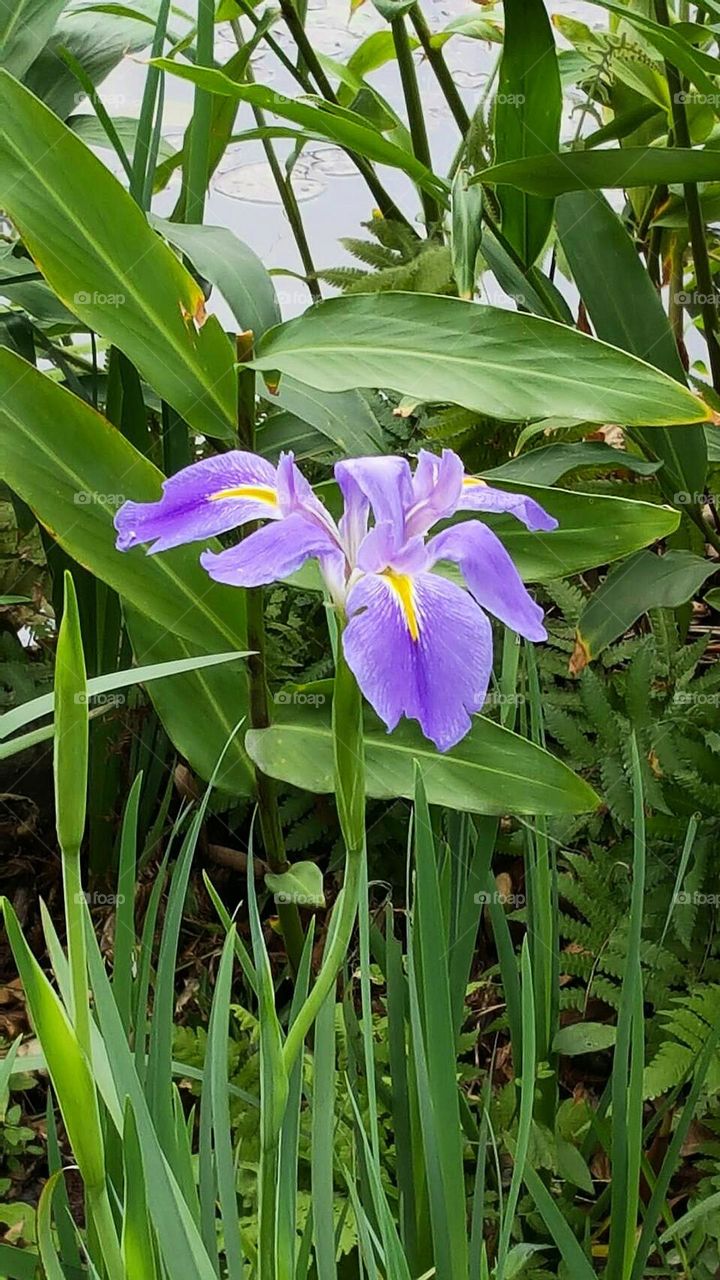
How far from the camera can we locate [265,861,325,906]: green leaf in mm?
635

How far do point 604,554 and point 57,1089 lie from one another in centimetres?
41

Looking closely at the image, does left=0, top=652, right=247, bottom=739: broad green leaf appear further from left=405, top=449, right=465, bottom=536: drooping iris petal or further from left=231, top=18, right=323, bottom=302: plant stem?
left=231, top=18, right=323, bottom=302: plant stem

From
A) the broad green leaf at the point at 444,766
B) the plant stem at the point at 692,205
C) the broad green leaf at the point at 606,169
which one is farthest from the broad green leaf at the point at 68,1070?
the plant stem at the point at 692,205

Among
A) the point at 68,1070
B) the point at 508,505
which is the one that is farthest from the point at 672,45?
the point at 68,1070

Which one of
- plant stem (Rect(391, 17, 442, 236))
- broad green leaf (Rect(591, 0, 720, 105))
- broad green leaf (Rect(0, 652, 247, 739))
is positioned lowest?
broad green leaf (Rect(0, 652, 247, 739))

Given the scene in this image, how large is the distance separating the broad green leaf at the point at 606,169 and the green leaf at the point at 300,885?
17.3 inches

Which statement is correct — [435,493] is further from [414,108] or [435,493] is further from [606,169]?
[414,108]

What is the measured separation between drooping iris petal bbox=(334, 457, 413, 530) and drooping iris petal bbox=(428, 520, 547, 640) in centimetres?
2

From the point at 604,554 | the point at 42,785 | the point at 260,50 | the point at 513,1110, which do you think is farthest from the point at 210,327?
the point at 260,50

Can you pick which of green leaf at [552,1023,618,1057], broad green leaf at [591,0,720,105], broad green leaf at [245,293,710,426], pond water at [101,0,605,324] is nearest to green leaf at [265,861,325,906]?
green leaf at [552,1023,618,1057]

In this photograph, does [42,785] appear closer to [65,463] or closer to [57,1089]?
[65,463]

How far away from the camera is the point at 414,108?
37.3 inches

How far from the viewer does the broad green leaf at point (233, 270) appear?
64 centimetres

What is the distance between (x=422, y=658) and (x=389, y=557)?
44 millimetres
